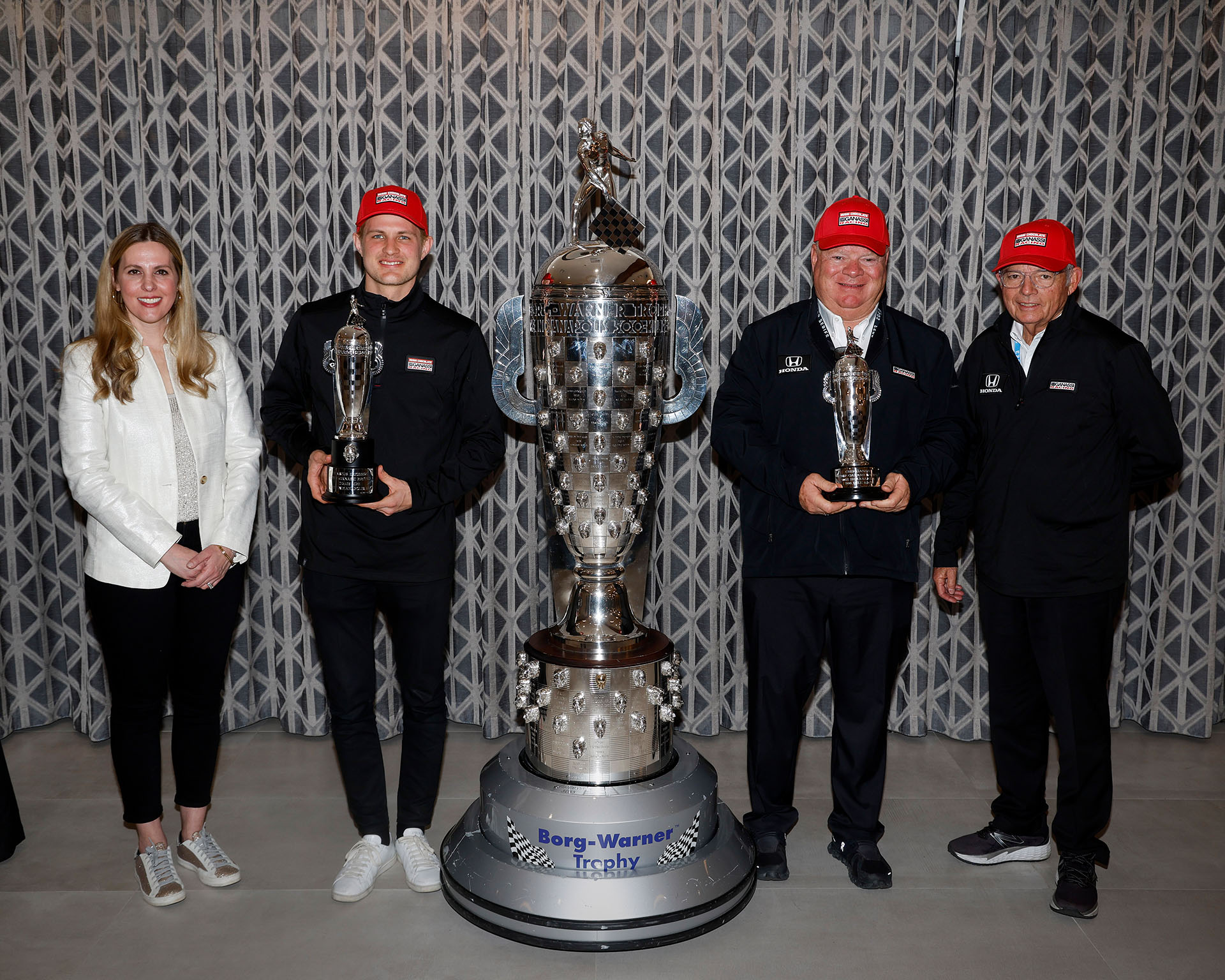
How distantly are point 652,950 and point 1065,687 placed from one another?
1095mm

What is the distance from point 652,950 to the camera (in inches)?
86.5

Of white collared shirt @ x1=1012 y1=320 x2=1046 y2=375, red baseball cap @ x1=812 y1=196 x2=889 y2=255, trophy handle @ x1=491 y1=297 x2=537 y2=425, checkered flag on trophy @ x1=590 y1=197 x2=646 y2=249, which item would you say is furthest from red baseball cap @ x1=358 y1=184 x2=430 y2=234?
white collared shirt @ x1=1012 y1=320 x2=1046 y2=375

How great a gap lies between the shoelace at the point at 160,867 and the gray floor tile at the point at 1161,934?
80.8 inches

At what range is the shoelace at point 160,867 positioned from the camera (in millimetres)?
2344

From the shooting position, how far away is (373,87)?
3.04 meters

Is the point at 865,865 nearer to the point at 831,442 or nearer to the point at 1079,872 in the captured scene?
the point at 1079,872

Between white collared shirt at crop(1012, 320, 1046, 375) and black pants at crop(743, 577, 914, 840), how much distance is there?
1.91 ft

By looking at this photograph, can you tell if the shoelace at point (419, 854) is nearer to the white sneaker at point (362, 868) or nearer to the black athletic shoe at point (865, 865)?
the white sneaker at point (362, 868)

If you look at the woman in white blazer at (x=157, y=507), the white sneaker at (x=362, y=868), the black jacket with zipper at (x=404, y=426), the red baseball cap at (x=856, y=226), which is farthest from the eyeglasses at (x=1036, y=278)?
the white sneaker at (x=362, y=868)

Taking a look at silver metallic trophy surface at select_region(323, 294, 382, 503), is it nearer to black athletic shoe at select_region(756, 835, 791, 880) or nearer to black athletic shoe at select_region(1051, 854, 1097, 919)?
black athletic shoe at select_region(756, 835, 791, 880)

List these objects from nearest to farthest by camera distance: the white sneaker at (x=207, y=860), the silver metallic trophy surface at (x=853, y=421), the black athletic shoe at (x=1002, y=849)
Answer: the silver metallic trophy surface at (x=853, y=421), the white sneaker at (x=207, y=860), the black athletic shoe at (x=1002, y=849)

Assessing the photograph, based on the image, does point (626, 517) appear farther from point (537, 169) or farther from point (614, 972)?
point (537, 169)

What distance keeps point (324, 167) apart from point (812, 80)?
1.47m

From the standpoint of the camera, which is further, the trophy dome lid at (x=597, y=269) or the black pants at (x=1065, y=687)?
the black pants at (x=1065, y=687)
